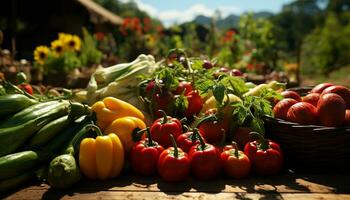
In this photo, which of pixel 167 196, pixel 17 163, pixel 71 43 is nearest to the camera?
pixel 167 196

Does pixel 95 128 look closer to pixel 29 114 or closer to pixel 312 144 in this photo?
pixel 29 114

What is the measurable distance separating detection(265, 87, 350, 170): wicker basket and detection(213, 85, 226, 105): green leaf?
1.10ft

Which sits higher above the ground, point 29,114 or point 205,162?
point 29,114

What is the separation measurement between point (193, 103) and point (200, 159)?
0.79m

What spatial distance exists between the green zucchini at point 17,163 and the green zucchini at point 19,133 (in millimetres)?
79

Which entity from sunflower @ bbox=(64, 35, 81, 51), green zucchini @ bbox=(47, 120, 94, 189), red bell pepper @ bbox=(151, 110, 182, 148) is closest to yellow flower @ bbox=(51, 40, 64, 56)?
sunflower @ bbox=(64, 35, 81, 51)

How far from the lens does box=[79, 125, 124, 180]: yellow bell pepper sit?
257cm

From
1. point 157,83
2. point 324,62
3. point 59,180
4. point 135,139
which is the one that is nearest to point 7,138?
point 59,180

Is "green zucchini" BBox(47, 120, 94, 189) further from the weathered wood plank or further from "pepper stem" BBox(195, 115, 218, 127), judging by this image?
"pepper stem" BBox(195, 115, 218, 127)

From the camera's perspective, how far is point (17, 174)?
2.50 metres

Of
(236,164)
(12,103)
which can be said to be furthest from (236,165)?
(12,103)

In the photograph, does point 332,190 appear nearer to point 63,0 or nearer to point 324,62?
point 63,0

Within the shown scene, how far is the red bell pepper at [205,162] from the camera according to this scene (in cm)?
253

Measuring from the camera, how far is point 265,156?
259 centimetres
